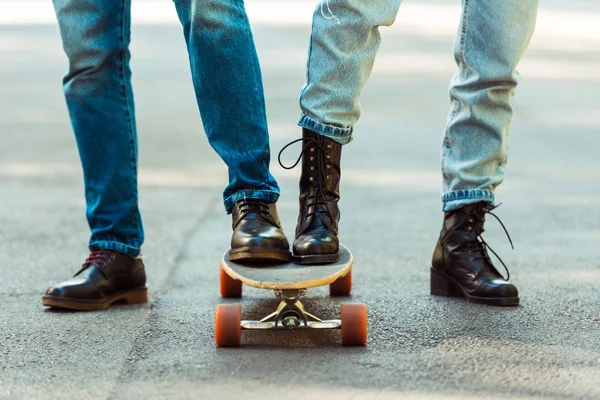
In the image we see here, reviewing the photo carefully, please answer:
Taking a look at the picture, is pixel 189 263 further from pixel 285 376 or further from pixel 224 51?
pixel 285 376

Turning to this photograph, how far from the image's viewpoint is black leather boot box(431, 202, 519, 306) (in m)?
2.91

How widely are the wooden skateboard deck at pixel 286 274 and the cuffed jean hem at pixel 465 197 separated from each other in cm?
52

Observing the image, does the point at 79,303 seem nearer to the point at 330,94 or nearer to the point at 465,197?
the point at 330,94

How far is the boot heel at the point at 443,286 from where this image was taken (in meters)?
3.02

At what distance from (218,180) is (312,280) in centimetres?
271

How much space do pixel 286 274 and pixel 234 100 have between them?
0.50m

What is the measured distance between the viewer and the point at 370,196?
183 inches

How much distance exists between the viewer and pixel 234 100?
2660 millimetres

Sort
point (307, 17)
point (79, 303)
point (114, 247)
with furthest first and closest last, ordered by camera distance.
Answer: point (307, 17) → point (114, 247) → point (79, 303)

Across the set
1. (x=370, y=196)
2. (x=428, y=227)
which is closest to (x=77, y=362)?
(x=428, y=227)

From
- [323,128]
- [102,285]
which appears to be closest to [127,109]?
[102,285]

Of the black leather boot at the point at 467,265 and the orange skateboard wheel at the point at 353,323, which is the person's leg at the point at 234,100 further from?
the black leather boot at the point at 467,265

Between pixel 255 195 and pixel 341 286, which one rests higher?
pixel 255 195

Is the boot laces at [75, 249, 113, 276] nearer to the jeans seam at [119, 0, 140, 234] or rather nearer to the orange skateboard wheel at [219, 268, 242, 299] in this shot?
the jeans seam at [119, 0, 140, 234]
